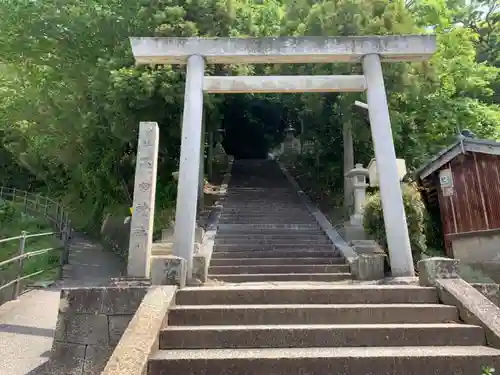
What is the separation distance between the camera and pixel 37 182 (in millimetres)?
26359

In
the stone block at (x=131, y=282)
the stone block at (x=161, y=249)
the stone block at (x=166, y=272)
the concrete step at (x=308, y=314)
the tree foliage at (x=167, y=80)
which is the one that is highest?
the tree foliage at (x=167, y=80)

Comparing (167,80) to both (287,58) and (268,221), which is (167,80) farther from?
(287,58)

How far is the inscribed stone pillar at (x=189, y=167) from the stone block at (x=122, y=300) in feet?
5.61

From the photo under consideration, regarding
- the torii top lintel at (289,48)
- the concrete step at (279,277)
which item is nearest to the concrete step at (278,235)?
the concrete step at (279,277)

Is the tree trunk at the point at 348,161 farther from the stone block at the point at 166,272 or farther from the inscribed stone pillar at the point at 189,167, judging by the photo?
the stone block at the point at 166,272

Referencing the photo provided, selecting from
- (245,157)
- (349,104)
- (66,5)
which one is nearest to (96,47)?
(66,5)

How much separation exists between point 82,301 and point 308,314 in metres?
2.61

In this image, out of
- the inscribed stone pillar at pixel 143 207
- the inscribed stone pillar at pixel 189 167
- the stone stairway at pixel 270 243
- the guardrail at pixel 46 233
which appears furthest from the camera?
the stone stairway at pixel 270 243

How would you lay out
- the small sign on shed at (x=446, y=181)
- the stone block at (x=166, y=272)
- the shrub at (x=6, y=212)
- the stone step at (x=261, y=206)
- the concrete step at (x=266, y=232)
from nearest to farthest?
the stone block at (x=166, y=272) → the concrete step at (x=266, y=232) → the small sign on shed at (x=446, y=181) → the stone step at (x=261, y=206) → the shrub at (x=6, y=212)

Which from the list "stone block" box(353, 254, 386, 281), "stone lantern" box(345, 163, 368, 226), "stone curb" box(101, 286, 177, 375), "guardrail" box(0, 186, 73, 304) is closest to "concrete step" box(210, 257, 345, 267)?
"stone block" box(353, 254, 386, 281)

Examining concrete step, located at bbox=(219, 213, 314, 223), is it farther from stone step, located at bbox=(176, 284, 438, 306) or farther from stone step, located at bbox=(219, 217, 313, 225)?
stone step, located at bbox=(176, 284, 438, 306)

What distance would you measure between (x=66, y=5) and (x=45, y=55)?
6.76ft

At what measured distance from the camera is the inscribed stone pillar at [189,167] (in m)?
6.78

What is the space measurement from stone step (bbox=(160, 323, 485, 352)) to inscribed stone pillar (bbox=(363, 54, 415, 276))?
7.53 feet
